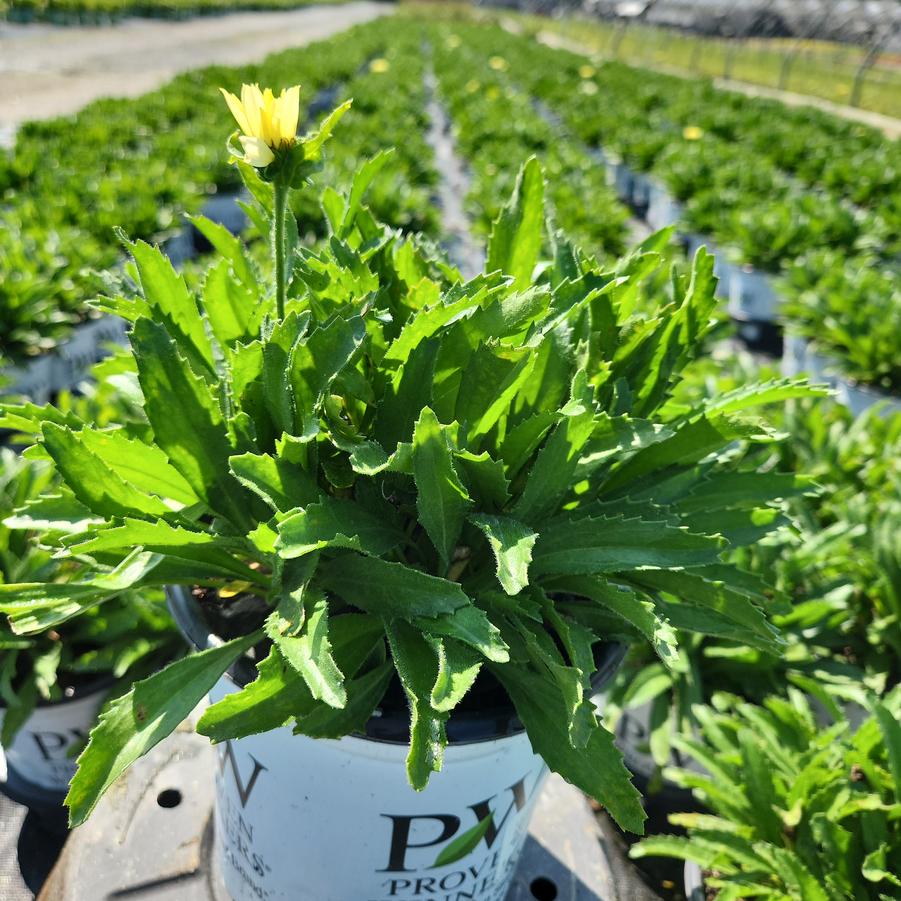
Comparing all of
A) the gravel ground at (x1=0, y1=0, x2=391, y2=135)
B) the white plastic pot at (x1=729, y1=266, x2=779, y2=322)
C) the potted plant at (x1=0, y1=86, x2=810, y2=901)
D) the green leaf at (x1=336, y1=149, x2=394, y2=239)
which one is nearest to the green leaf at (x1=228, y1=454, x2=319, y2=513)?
the potted plant at (x1=0, y1=86, x2=810, y2=901)

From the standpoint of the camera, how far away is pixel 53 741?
4.87 feet

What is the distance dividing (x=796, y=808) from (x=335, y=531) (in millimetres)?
1056

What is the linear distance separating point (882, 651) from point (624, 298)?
1.27 metres

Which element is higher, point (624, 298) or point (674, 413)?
point (624, 298)

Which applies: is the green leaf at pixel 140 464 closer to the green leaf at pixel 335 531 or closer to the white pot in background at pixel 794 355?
the green leaf at pixel 335 531

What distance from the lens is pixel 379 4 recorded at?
197ft

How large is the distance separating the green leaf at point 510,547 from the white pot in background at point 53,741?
110 centimetres

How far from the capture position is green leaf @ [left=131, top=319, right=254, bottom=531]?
81 cm

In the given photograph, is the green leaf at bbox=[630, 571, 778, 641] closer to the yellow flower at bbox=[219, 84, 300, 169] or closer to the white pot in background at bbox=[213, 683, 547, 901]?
the white pot in background at bbox=[213, 683, 547, 901]

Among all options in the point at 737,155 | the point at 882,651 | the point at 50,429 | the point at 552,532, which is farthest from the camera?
the point at 737,155

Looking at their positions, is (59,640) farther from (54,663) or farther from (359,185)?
(359,185)

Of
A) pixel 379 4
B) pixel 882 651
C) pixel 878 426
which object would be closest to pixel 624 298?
pixel 882 651

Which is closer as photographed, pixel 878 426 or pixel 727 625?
pixel 727 625

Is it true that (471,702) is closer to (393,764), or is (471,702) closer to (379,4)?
(393,764)
